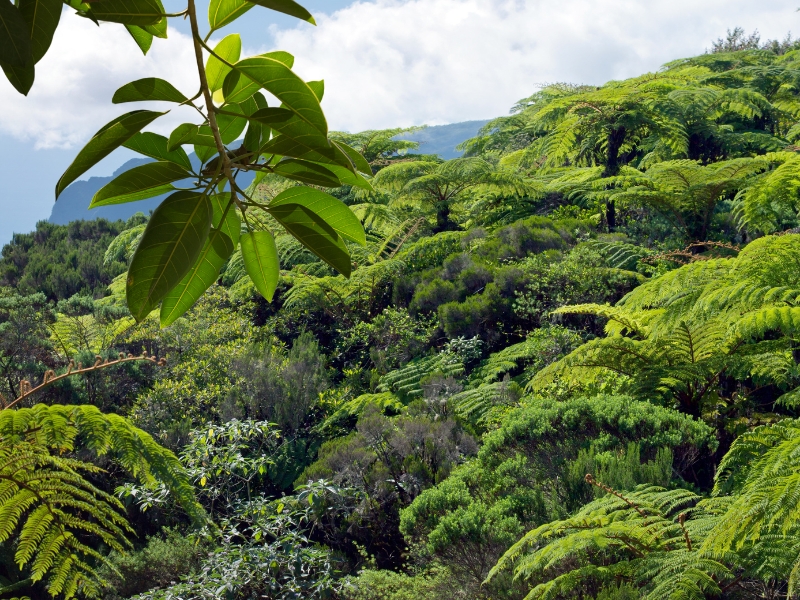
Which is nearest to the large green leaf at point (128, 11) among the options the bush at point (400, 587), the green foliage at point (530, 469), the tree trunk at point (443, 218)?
the green foliage at point (530, 469)

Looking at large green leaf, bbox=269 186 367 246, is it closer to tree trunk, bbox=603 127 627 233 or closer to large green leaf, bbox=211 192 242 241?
large green leaf, bbox=211 192 242 241

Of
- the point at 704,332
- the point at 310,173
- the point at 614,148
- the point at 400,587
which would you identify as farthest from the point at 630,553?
the point at 614,148

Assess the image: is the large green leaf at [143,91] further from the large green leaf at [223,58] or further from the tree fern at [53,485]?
the tree fern at [53,485]

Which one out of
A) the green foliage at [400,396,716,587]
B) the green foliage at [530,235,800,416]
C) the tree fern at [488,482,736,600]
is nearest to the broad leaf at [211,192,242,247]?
the tree fern at [488,482,736,600]

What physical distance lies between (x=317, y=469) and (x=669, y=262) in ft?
11.8

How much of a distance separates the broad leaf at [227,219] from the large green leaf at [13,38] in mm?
182

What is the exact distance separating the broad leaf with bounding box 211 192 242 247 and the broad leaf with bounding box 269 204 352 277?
6 cm

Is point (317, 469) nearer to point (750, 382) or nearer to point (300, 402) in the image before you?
point (300, 402)

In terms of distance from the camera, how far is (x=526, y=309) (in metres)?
5.65

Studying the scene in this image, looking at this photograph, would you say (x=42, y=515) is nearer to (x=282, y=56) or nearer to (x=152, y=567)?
(x=152, y=567)

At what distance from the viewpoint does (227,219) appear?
1.89 ft

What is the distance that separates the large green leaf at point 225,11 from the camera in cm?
46

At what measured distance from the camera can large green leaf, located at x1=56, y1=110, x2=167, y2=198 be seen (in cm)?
44

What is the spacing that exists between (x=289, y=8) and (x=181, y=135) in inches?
5.0
